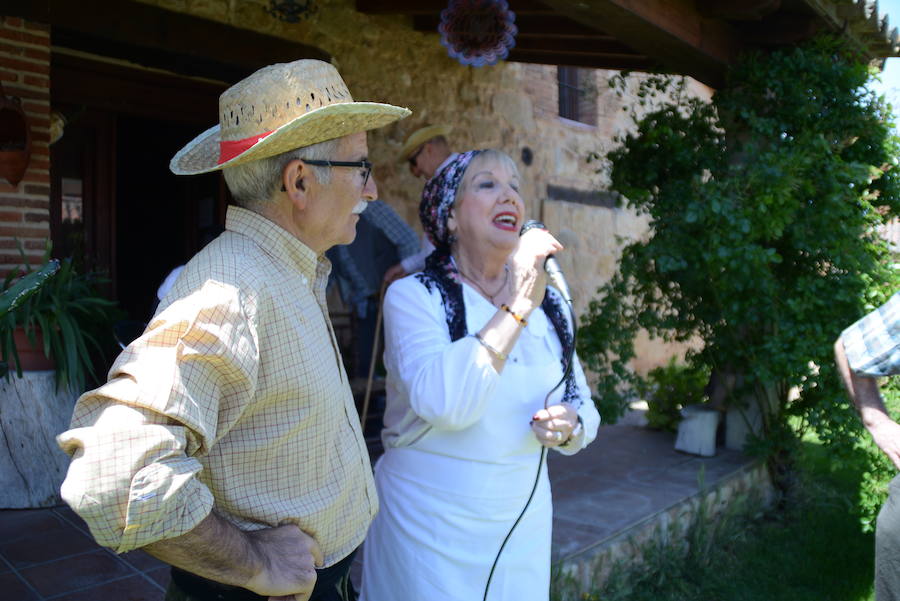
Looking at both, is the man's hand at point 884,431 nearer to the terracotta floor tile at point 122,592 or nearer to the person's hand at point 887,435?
the person's hand at point 887,435

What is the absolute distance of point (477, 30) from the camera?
438 centimetres

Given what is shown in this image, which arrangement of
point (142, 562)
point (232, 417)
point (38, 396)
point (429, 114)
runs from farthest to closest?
point (429, 114), point (38, 396), point (142, 562), point (232, 417)

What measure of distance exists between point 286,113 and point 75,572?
2.35 meters

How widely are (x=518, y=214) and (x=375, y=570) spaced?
1.06 meters

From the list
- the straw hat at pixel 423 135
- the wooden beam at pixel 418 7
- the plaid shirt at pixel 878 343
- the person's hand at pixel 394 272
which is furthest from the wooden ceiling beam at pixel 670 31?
the plaid shirt at pixel 878 343

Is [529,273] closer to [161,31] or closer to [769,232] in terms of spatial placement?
[769,232]

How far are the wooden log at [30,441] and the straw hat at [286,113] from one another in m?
2.82

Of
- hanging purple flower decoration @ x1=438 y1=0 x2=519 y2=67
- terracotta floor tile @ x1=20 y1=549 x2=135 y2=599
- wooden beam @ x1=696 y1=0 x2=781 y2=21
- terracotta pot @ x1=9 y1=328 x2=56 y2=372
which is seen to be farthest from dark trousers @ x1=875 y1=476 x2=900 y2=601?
terracotta pot @ x1=9 y1=328 x2=56 y2=372

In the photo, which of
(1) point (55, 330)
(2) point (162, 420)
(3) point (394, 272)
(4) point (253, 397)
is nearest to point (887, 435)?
(4) point (253, 397)

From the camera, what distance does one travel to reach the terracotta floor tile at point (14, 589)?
8.77ft

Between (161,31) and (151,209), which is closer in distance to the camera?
(161,31)

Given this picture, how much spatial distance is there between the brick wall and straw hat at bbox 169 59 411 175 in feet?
9.83

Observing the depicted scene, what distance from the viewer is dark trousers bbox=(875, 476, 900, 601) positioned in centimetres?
230

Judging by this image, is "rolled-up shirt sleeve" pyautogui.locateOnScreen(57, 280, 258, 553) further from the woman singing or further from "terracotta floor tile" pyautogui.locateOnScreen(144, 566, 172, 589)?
"terracotta floor tile" pyautogui.locateOnScreen(144, 566, 172, 589)
